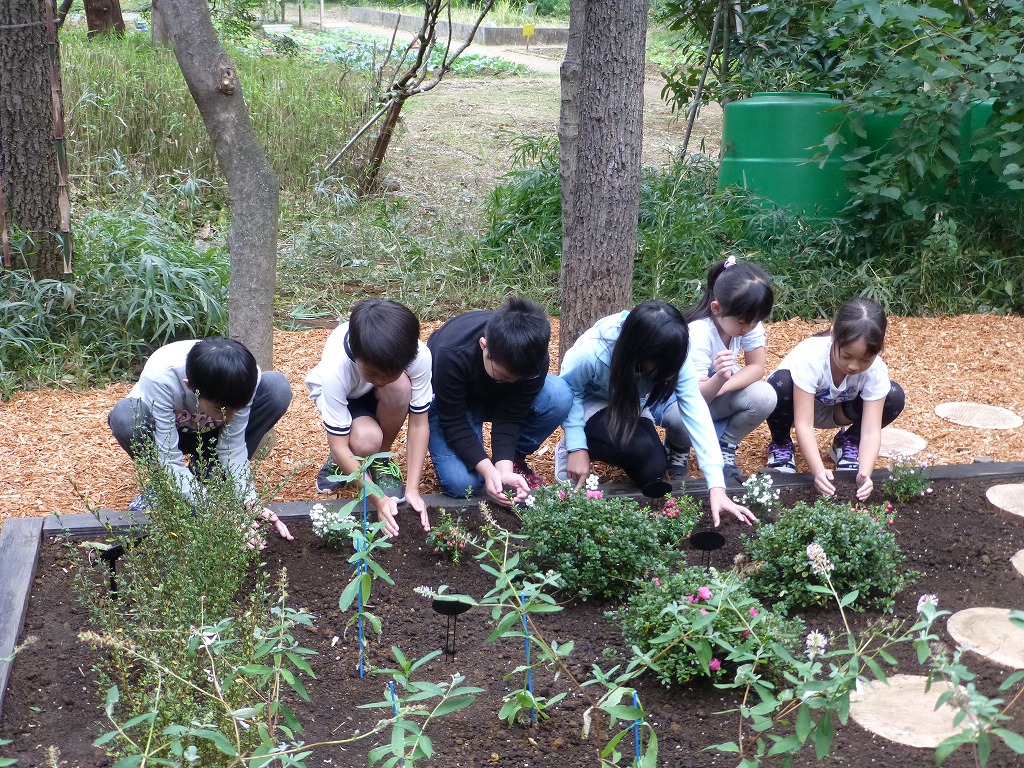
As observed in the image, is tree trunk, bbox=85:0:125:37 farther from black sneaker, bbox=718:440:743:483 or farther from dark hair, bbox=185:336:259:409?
black sneaker, bbox=718:440:743:483

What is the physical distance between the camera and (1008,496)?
305 centimetres

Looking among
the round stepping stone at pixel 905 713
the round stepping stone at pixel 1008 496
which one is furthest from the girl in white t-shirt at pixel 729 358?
the round stepping stone at pixel 905 713

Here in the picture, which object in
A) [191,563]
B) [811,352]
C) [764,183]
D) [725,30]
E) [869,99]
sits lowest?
[191,563]

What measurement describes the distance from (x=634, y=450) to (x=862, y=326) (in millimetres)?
797

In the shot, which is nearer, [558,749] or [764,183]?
[558,749]

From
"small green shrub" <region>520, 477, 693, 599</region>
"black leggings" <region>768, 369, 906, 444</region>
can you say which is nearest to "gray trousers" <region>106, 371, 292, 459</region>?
"small green shrub" <region>520, 477, 693, 599</region>

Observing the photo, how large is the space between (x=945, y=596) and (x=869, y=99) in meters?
3.24

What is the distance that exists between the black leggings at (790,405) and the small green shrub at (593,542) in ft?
3.16

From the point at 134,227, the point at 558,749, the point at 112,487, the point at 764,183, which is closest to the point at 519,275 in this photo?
the point at 764,183

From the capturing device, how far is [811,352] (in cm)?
315

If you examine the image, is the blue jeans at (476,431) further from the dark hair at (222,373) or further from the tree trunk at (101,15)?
the tree trunk at (101,15)

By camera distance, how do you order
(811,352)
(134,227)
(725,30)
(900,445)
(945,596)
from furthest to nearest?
(725,30) → (134,227) → (900,445) → (811,352) → (945,596)

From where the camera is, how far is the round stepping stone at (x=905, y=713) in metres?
1.95

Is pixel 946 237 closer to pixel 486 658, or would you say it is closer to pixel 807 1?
pixel 807 1
